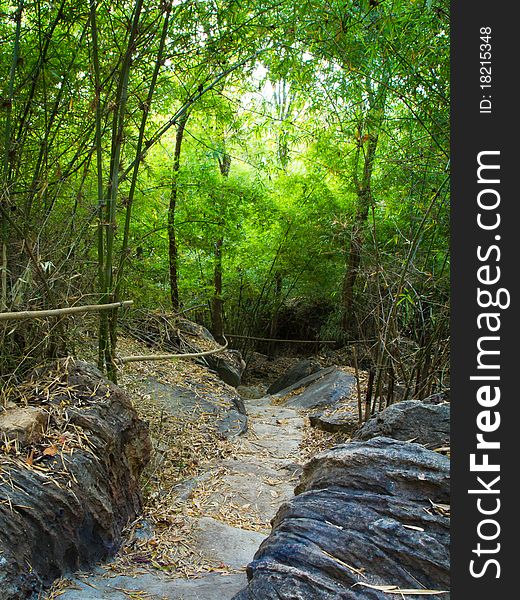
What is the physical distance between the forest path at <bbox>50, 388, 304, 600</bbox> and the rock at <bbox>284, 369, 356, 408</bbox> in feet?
2.66

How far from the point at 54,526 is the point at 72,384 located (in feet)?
2.29

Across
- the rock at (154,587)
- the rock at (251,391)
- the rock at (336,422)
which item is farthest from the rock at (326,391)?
the rock at (154,587)

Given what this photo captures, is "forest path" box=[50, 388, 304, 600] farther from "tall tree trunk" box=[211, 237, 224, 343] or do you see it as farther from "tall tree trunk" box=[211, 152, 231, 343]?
"tall tree trunk" box=[211, 152, 231, 343]

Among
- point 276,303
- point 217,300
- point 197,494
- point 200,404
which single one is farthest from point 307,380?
point 197,494

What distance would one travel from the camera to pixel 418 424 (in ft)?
7.65

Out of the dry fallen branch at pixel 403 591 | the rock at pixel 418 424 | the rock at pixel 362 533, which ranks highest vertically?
the rock at pixel 418 424

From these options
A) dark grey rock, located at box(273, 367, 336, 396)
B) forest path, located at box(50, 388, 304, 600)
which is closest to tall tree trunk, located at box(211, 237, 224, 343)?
dark grey rock, located at box(273, 367, 336, 396)

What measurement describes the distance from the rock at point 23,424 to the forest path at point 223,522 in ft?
1.79

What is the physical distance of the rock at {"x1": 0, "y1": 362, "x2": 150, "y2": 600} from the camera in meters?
1.75

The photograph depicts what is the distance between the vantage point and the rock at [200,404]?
14.5ft

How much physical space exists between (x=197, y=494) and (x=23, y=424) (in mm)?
1476

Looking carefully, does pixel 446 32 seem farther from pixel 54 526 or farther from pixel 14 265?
pixel 54 526

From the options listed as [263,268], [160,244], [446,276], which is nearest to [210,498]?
[446,276]

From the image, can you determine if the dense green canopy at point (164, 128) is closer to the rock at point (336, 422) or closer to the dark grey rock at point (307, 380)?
the rock at point (336, 422)
